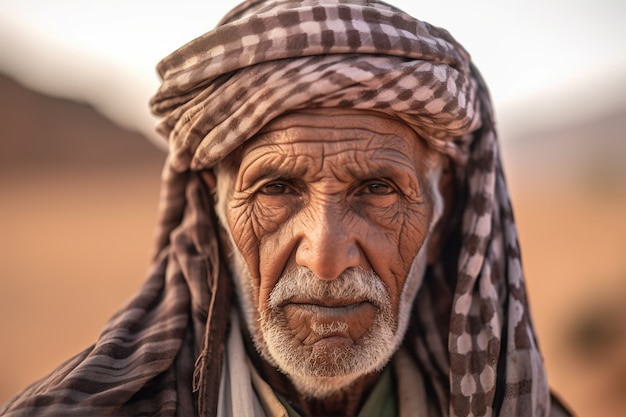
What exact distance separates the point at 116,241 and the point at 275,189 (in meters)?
15.6

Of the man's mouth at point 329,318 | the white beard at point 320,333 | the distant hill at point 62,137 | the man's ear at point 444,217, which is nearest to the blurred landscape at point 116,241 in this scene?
the distant hill at point 62,137

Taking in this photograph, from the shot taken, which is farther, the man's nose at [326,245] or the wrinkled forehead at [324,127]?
the wrinkled forehead at [324,127]

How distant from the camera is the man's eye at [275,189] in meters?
2.29

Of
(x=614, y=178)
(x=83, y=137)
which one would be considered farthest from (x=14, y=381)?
(x=83, y=137)

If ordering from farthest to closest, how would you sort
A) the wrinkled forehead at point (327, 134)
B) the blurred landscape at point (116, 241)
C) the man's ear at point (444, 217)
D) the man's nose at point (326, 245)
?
the blurred landscape at point (116, 241), the man's ear at point (444, 217), the wrinkled forehead at point (327, 134), the man's nose at point (326, 245)

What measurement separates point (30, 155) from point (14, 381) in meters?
19.4

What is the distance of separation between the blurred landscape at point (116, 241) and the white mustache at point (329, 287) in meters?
6.74

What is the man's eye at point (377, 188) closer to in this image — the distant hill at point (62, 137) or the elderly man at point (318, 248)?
the elderly man at point (318, 248)

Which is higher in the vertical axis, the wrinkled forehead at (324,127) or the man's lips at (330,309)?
the wrinkled forehead at (324,127)

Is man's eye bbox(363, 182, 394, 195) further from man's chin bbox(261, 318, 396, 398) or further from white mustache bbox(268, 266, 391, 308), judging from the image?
man's chin bbox(261, 318, 396, 398)

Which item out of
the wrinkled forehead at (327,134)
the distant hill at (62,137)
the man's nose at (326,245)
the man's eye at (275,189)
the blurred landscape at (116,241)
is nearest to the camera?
the man's nose at (326,245)

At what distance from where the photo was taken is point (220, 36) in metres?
2.18

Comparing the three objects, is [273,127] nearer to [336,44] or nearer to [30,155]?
[336,44]

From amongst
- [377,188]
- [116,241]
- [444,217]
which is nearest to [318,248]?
[377,188]
